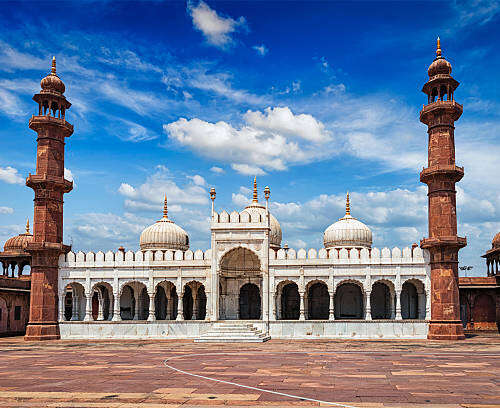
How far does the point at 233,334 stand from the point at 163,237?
14.5 m

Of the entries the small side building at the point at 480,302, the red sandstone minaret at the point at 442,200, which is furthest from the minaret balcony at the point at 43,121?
the small side building at the point at 480,302

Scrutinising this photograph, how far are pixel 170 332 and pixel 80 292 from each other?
10.9 m

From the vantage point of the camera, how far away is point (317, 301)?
39781 mm

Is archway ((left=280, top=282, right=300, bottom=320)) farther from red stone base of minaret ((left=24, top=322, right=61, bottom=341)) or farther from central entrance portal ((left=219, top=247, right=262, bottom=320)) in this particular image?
red stone base of minaret ((left=24, top=322, right=61, bottom=341))

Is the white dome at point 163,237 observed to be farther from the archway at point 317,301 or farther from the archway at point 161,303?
the archway at point 317,301

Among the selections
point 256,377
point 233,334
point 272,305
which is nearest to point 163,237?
point 272,305

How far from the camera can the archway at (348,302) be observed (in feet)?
127

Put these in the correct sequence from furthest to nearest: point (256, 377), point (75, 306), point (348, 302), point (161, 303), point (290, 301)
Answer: point (161, 303), point (75, 306), point (290, 301), point (348, 302), point (256, 377)

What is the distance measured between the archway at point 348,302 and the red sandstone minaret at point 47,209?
63.0 feet

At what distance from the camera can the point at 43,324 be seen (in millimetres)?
34250

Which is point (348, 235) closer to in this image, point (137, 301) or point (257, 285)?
point (257, 285)

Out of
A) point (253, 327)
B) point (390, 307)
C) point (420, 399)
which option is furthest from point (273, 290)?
point (420, 399)

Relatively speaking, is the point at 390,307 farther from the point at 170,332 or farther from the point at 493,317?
the point at 170,332

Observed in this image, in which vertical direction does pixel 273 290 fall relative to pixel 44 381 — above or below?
above
